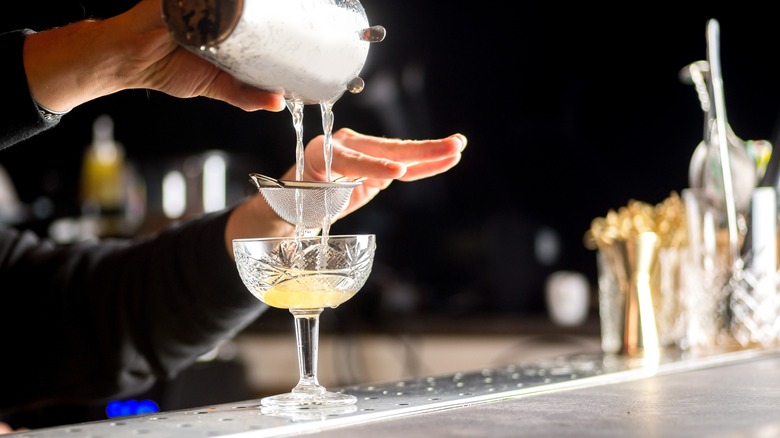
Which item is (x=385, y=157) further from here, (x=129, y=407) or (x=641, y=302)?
(x=129, y=407)

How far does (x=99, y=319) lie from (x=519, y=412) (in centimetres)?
94

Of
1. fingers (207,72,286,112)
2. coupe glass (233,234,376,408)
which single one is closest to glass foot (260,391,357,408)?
coupe glass (233,234,376,408)

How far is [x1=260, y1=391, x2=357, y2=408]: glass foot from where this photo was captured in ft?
2.64

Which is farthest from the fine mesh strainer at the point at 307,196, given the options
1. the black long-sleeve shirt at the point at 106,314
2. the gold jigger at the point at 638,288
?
the gold jigger at the point at 638,288

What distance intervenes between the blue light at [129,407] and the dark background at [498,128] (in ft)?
3.16

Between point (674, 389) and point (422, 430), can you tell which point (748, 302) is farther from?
point (422, 430)

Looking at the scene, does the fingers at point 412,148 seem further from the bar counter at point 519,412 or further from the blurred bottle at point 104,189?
the blurred bottle at point 104,189

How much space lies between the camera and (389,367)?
3.36 meters

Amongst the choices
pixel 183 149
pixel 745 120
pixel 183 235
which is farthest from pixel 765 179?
pixel 183 149

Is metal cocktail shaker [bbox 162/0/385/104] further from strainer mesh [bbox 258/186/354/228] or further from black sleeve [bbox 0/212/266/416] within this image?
black sleeve [bbox 0/212/266/416]

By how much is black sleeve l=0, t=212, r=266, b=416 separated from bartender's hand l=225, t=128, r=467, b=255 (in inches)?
10.6

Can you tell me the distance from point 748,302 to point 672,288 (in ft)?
0.36

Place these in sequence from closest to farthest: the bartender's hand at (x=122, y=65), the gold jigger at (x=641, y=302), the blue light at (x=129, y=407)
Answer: the bartender's hand at (x=122, y=65) → the gold jigger at (x=641, y=302) → the blue light at (x=129, y=407)

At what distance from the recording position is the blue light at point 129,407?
81.4 inches
